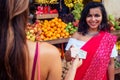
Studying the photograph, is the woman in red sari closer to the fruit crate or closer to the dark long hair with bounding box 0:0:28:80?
the dark long hair with bounding box 0:0:28:80

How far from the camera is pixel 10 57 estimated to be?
1.09 m

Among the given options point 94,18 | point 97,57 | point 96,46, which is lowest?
point 97,57

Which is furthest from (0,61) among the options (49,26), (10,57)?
(49,26)

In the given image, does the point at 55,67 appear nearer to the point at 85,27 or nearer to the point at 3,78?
the point at 3,78

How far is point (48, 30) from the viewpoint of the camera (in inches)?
179

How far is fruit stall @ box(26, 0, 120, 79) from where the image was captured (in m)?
4.36

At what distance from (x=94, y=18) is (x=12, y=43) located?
72.0 inches

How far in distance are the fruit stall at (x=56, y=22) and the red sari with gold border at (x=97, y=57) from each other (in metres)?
1.41

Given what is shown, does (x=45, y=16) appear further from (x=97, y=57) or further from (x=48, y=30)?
(x=97, y=57)

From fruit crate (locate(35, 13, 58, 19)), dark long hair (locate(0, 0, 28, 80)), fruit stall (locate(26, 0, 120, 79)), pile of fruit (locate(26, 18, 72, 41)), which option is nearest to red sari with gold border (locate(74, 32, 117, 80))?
fruit stall (locate(26, 0, 120, 79))

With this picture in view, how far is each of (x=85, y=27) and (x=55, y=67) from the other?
1.74 m

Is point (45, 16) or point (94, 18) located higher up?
point (94, 18)

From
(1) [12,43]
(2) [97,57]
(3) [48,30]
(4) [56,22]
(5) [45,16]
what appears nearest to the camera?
(1) [12,43]

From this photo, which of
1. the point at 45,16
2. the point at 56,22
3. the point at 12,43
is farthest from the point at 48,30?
→ the point at 12,43
